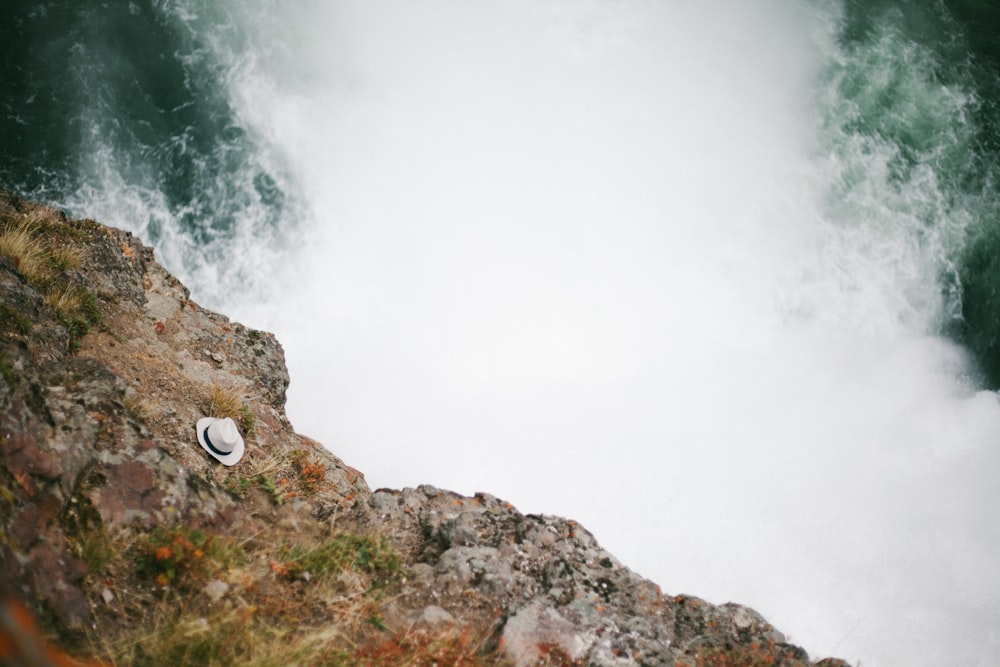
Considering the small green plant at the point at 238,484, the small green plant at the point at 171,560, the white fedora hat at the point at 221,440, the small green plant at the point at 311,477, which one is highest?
the small green plant at the point at 311,477

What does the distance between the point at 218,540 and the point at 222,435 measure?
154 centimetres

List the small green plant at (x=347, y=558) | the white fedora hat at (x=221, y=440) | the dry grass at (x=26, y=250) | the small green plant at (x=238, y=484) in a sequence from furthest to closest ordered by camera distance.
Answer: the dry grass at (x=26, y=250), the white fedora hat at (x=221, y=440), the small green plant at (x=238, y=484), the small green plant at (x=347, y=558)

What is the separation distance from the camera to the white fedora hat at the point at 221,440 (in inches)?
179

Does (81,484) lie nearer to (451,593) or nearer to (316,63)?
(451,593)

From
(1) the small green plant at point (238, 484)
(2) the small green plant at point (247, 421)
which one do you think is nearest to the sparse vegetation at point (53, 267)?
(2) the small green plant at point (247, 421)

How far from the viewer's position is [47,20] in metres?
14.6

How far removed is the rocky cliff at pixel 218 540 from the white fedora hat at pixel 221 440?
101 millimetres

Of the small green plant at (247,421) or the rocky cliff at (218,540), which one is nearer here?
the rocky cliff at (218,540)

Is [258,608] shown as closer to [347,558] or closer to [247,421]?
[347,558]

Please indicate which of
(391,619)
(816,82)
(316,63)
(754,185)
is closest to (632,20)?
(816,82)

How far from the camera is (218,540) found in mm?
3256

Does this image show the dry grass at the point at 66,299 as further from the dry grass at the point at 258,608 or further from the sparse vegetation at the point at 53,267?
the dry grass at the point at 258,608

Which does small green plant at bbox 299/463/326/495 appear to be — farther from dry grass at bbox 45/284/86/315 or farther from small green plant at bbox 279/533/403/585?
dry grass at bbox 45/284/86/315

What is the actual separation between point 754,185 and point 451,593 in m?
21.8
